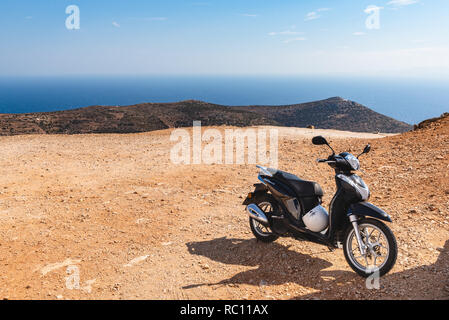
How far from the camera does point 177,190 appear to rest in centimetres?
914

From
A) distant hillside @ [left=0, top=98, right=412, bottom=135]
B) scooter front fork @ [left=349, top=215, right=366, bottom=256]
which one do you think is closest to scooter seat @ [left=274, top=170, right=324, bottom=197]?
scooter front fork @ [left=349, top=215, right=366, bottom=256]

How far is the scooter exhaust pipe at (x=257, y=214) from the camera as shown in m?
5.61

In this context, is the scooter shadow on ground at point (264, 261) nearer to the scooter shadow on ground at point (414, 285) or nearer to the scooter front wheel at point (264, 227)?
the scooter front wheel at point (264, 227)

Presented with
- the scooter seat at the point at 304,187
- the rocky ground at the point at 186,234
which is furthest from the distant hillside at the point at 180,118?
the scooter seat at the point at 304,187

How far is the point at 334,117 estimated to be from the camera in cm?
5156

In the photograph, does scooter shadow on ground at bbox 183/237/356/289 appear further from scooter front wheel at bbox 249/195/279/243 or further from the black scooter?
the black scooter

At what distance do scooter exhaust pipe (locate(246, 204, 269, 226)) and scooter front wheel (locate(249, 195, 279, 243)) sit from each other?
6.3 inches

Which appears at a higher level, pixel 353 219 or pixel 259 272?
pixel 353 219

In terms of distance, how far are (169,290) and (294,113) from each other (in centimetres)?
5269

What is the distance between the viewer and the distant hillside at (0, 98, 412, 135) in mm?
28505

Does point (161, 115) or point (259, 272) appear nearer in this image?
point (259, 272)

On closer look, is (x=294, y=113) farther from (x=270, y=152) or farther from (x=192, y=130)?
(x=270, y=152)
